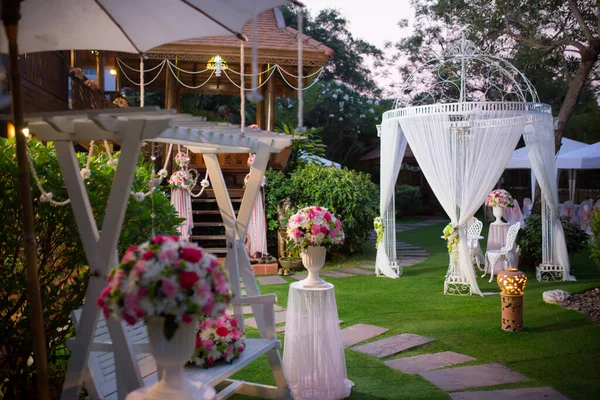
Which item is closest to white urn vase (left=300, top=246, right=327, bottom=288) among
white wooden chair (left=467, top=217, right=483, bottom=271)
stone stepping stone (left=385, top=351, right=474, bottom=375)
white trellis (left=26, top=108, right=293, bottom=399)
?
stone stepping stone (left=385, top=351, right=474, bottom=375)

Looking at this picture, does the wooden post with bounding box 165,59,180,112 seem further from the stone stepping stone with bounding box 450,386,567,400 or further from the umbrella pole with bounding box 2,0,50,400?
the umbrella pole with bounding box 2,0,50,400

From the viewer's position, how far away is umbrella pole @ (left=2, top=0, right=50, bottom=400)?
2449mm

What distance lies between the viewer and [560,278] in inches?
381

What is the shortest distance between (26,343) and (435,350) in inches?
150

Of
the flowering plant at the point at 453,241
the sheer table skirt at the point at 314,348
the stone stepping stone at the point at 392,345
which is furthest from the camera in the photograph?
the flowering plant at the point at 453,241

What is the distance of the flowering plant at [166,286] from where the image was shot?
2441 millimetres

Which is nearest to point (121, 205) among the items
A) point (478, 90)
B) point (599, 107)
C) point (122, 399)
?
point (122, 399)

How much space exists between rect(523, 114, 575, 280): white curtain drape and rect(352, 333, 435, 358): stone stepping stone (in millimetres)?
4359

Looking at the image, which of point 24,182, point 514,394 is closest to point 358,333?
point 514,394

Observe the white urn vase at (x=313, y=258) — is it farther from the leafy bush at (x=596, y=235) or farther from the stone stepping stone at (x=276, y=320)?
the leafy bush at (x=596, y=235)

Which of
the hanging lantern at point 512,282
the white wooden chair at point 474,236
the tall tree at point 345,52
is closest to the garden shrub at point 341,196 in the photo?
the white wooden chair at point 474,236

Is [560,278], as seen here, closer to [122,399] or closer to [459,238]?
[459,238]

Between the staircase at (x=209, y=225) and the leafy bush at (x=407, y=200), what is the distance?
10.9 meters

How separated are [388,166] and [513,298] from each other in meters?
4.02
